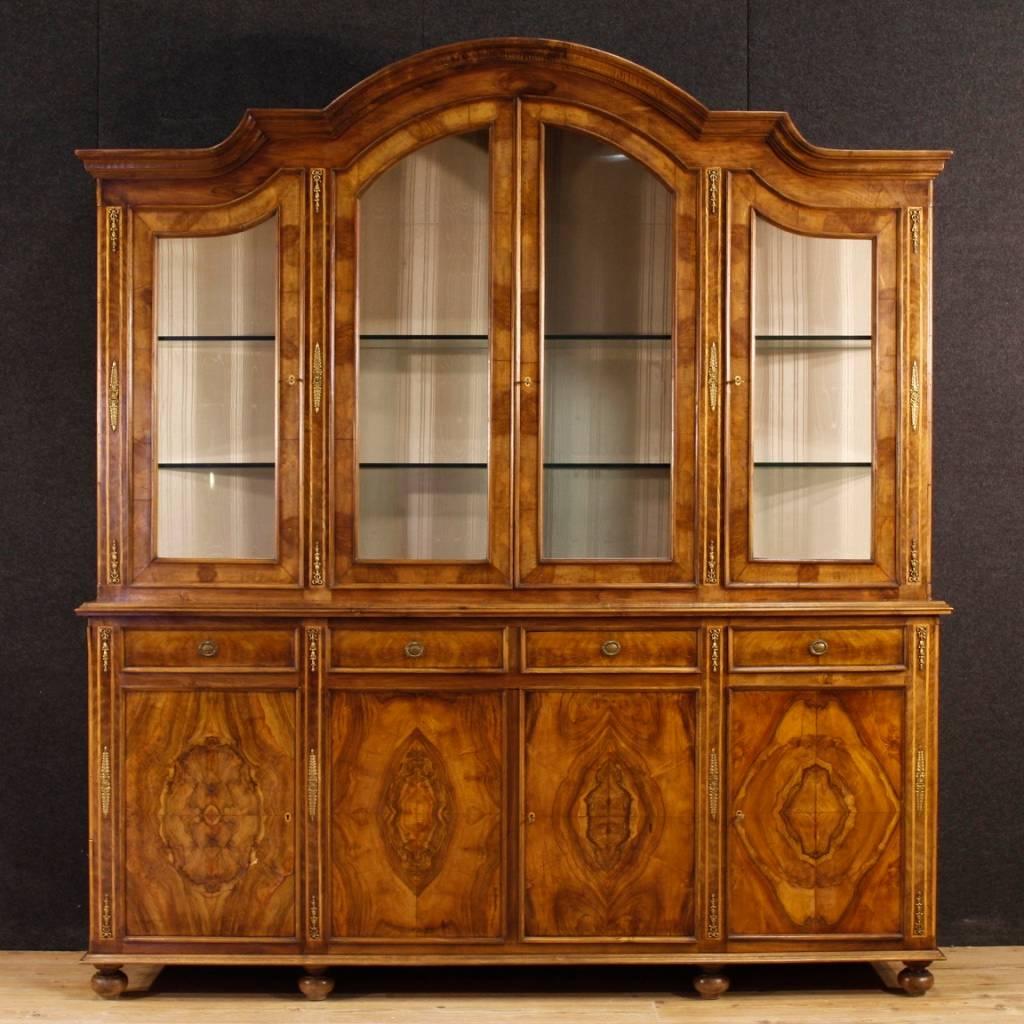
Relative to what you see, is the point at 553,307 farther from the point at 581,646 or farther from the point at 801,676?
the point at 801,676

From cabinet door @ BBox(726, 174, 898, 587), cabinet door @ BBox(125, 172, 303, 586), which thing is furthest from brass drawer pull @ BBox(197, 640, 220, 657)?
cabinet door @ BBox(726, 174, 898, 587)

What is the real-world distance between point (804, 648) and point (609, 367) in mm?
846

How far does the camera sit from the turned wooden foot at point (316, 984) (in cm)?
292

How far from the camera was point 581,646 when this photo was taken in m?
2.88

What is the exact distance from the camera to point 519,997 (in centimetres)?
296

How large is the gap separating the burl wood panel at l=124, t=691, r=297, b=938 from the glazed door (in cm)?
44

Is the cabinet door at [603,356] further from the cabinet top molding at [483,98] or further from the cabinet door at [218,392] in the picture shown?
the cabinet door at [218,392]

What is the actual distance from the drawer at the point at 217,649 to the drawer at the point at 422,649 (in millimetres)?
130

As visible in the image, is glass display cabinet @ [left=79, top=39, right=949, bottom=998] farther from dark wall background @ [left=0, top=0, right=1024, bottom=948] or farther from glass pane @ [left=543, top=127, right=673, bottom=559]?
dark wall background @ [left=0, top=0, right=1024, bottom=948]

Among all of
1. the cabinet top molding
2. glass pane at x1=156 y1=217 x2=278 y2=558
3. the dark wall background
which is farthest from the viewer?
the dark wall background

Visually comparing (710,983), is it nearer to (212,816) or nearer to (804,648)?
(804,648)

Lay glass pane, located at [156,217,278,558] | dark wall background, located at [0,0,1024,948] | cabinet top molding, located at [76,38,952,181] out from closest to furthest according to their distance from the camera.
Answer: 1. cabinet top molding, located at [76,38,952,181]
2. glass pane, located at [156,217,278,558]
3. dark wall background, located at [0,0,1024,948]

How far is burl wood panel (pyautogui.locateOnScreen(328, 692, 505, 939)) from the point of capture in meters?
2.89

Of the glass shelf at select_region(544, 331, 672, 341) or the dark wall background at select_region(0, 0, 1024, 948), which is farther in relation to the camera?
the dark wall background at select_region(0, 0, 1024, 948)
